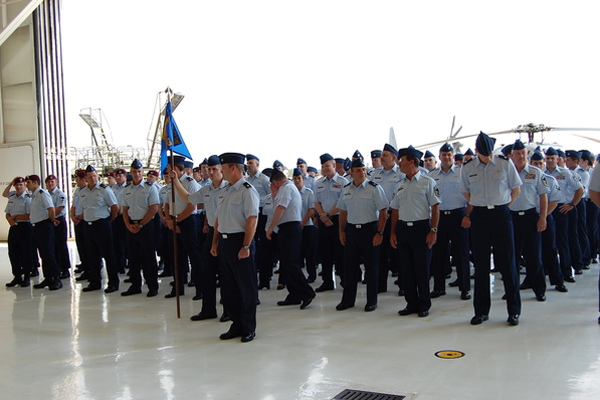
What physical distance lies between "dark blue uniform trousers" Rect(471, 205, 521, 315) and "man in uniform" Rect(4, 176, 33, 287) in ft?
20.1

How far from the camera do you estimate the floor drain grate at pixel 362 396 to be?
9.25 ft

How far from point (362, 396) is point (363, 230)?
93.9 inches

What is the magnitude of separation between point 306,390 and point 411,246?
2.15 meters

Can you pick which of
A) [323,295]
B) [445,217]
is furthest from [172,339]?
[445,217]

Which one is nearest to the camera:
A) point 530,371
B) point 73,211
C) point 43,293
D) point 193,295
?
point 530,371

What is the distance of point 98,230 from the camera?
666cm

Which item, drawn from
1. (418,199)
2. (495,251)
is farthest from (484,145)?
(495,251)

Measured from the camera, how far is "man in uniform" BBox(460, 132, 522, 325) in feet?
14.0

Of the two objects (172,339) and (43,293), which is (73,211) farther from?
(172,339)

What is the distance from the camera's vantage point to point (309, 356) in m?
3.65

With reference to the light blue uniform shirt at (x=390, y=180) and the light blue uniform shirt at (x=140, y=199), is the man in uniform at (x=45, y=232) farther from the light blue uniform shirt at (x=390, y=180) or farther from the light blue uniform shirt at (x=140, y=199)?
the light blue uniform shirt at (x=390, y=180)

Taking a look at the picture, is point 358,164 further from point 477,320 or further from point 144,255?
point 144,255

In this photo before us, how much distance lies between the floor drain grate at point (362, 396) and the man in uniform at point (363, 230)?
2.12 m

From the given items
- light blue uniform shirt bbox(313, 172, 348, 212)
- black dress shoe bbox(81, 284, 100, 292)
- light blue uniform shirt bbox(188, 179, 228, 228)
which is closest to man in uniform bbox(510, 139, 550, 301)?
light blue uniform shirt bbox(313, 172, 348, 212)
